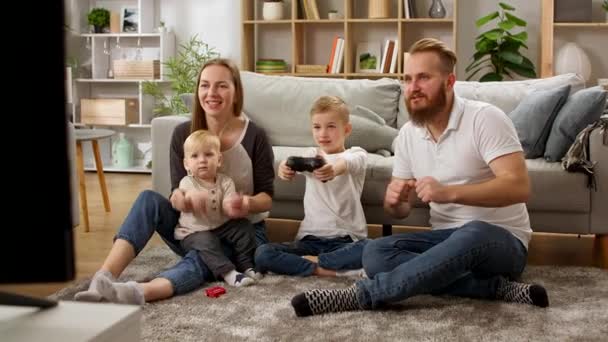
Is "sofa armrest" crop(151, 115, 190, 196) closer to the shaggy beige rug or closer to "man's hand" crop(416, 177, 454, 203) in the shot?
the shaggy beige rug

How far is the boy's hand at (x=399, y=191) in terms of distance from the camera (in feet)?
8.26

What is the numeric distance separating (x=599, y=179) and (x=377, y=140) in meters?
1.00

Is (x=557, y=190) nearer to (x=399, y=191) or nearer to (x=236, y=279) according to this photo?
(x=399, y=191)

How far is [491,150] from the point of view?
2.39 metres

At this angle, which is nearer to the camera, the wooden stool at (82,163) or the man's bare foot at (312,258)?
the man's bare foot at (312,258)

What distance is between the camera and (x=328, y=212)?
9.68 feet

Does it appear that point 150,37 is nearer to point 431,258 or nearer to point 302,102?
point 302,102

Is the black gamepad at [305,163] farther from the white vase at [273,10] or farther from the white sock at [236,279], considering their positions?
the white vase at [273,10]

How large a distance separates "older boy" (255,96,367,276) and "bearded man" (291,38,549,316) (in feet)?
0.94

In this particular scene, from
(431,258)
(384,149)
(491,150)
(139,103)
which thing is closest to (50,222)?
(431,258)

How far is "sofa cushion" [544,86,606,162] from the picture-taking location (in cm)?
321

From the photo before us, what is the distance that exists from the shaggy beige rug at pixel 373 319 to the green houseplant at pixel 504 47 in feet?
10.2

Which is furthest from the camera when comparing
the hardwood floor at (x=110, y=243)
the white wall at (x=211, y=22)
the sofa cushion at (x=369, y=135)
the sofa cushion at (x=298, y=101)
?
the white wall at (x=211, y=22)

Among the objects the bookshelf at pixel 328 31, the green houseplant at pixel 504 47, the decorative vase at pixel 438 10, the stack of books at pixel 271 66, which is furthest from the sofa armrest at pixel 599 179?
the stack of books at pixel 271 66
